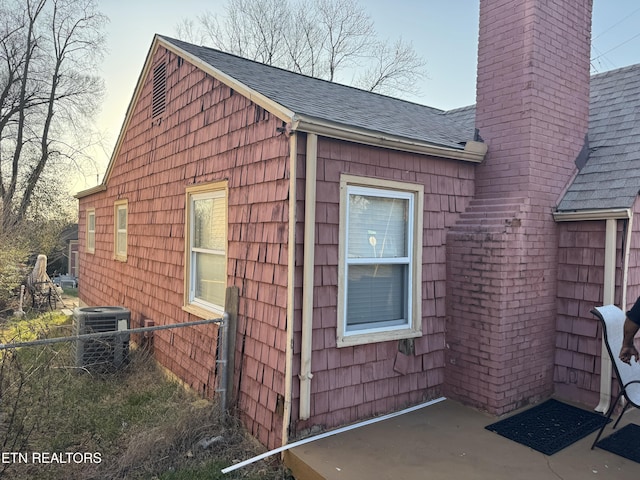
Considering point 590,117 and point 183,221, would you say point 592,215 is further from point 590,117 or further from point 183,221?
point 183,221

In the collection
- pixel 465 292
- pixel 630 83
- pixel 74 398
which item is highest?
pixel 630 83

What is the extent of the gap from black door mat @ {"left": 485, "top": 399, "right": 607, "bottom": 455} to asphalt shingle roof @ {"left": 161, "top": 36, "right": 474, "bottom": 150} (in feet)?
8.86

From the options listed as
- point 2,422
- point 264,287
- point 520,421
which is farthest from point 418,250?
point 2,422

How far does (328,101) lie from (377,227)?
5.64 feet

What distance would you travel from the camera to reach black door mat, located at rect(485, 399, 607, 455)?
3688 mm

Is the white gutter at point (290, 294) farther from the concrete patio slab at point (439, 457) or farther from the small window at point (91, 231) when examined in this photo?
the small window at point (91, 231)

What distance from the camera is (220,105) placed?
16.2 feet

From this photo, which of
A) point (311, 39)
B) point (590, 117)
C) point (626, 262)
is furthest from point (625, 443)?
point (311, 39)

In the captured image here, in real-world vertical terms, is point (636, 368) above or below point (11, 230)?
below

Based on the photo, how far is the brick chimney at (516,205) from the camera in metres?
4.29

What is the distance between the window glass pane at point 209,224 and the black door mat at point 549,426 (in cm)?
334

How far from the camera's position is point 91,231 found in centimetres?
1103

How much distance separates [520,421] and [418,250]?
1823mm

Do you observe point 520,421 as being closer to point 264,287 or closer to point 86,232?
point 264,287
